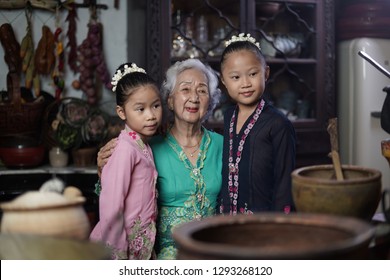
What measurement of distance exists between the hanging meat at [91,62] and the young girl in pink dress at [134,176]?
133 cm

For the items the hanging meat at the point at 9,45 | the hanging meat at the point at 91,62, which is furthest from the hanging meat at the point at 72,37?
the hanging meat at the point at 9,45

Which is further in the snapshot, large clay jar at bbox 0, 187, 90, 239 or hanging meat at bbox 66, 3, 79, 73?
hanging meat at bbox 66, 3, 79, 73

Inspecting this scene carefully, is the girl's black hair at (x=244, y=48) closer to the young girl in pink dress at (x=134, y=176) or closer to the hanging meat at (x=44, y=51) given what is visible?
the young girl in pink dress at (x=134, y=176)

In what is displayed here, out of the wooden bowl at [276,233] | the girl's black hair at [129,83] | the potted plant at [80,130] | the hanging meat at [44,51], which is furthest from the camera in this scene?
the hanging meat at [44,51]

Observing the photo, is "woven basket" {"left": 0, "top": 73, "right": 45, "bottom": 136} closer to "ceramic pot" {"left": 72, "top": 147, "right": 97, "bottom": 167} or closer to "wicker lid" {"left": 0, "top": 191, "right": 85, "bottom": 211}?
"ceramic pot" {"left": 72, "top": 147, "right": 97, "bottom": 167}


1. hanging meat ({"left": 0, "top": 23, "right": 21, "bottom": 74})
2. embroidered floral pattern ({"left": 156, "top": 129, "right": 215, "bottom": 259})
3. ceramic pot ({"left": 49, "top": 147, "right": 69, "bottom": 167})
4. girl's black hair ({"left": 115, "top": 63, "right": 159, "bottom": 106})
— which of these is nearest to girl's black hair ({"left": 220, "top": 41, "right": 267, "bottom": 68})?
girl's black hair ({"left": 115, "top": 63, "right": 159, "bottom": 106})

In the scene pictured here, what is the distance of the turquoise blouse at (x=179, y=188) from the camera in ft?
5.54

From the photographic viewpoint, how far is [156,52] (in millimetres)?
2844

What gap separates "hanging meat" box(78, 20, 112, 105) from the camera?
2.92m

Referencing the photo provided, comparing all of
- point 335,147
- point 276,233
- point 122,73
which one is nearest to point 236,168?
point 122,73

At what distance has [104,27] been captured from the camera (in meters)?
3.07

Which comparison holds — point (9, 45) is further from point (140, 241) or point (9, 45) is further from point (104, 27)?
point (140, 241)

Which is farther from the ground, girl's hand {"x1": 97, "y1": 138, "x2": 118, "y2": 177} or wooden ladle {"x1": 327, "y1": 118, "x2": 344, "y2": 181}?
wooden ladle {"x1": 327, "y1": 118, "x2": 344, "y2": 181}

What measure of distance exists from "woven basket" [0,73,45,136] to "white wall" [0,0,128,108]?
0.30 metres
